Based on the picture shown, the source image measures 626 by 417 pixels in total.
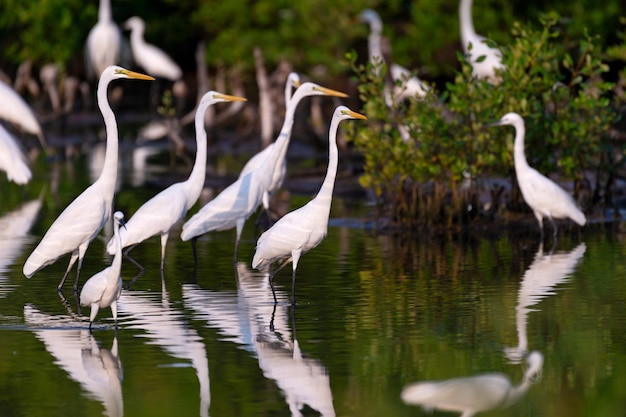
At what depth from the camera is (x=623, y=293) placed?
984 cm

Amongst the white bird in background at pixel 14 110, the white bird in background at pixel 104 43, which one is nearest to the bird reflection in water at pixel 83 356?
the white bird in background at pixel 14 110

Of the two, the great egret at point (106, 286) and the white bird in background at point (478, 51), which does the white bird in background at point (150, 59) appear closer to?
the white bird in background at point (478, 51)

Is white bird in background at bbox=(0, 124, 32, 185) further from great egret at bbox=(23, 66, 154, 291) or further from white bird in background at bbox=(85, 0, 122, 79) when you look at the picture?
white bird in background at bbox=(85, 0, 122, 79)

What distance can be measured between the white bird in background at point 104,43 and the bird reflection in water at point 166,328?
17714 millimetres

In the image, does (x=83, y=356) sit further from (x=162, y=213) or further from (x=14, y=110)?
(x=14, y=110)

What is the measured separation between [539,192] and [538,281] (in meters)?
2.28

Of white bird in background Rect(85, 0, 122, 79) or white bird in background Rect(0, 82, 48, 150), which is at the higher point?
white bird in background Rect(85, 0, 122, 79)

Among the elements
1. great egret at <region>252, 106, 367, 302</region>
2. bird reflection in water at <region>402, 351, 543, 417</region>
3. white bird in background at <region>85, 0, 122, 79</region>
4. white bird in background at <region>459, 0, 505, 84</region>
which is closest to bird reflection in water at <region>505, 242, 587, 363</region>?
great egret at <region>252, 106, 367, 302</region>

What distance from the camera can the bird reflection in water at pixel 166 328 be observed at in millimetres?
7516

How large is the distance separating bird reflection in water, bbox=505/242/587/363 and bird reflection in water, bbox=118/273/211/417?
1.72 m

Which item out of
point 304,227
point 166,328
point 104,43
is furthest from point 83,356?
point 104,43

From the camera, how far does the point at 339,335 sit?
8.41 meters

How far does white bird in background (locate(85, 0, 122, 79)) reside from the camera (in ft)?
89.9

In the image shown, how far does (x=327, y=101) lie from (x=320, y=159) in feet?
23.6
